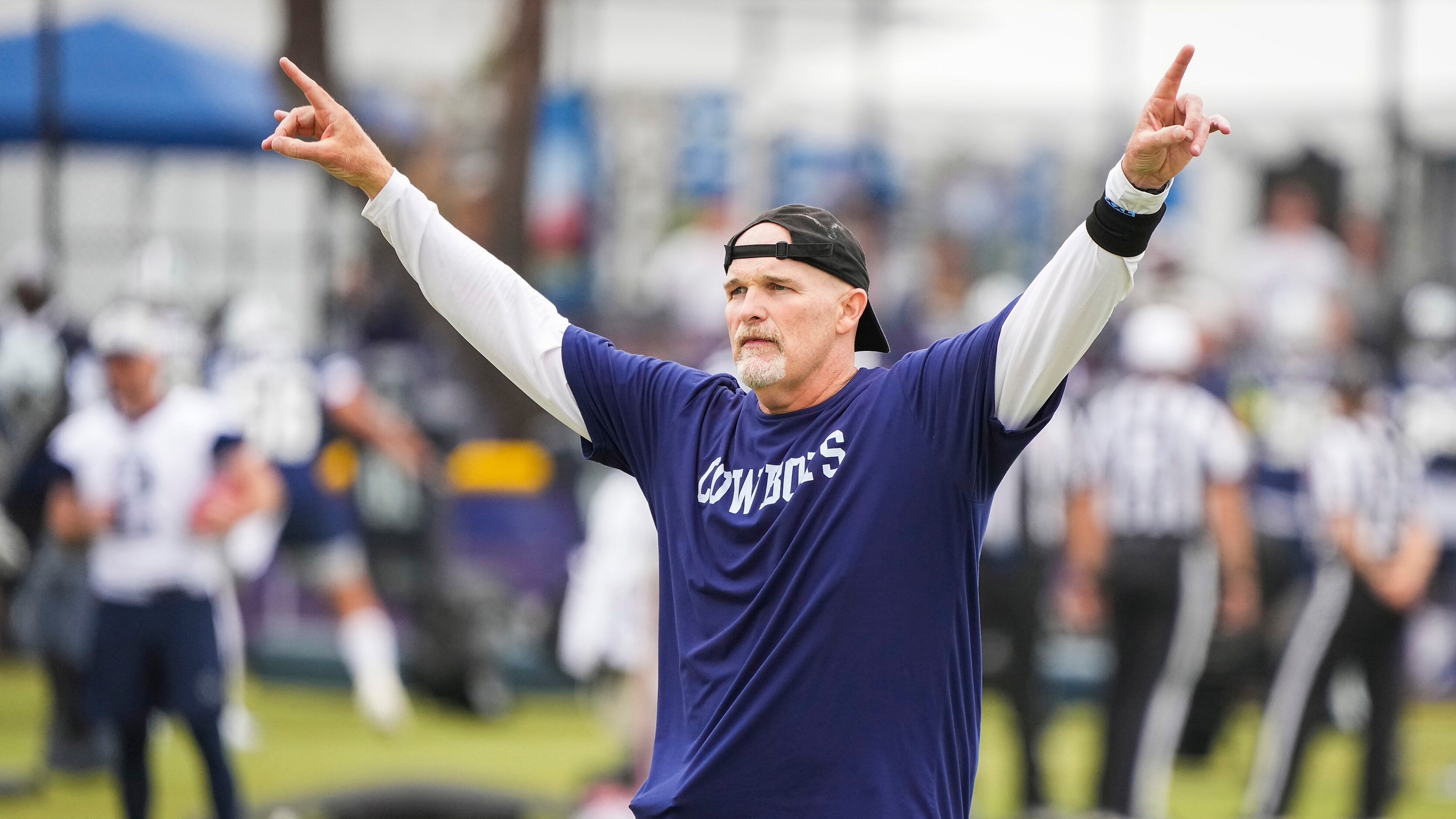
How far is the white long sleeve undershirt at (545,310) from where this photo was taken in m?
3.03

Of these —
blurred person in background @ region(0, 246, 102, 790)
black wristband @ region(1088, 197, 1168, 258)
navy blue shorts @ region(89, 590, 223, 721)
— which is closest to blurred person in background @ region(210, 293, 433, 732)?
blurred person in background @ region(0, 246, 102, 790)

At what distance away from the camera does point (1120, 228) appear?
297 cm

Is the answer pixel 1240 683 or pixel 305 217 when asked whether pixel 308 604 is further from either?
pixel 1240 683

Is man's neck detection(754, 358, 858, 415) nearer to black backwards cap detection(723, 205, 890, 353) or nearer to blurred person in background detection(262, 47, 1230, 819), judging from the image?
blurred person in background detection(262, 47, 1230, 819)

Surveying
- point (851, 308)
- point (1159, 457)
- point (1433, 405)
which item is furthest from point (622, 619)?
point (1433, 405)

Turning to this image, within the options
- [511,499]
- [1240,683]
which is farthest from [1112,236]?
[511,499]

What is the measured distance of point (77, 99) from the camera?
13.5m

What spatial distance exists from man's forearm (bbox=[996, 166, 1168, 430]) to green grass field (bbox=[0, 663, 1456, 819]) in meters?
5.67

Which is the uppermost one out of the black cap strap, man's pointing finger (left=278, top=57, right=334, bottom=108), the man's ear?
man's pointing finger (left=278, top=57, right=334, bottom=108)

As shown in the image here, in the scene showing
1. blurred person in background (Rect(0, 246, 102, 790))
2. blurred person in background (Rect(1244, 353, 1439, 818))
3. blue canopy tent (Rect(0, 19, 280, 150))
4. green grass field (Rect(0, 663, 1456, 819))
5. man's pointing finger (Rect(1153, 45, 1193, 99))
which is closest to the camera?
man's pointing finger (Rect(1153, 45, 1193, 99))

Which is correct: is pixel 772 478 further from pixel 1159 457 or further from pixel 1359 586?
pixel 1359 586

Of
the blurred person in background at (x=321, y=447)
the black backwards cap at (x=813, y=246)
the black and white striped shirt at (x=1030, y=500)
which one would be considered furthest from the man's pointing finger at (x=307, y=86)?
the blurred person in background at (x=321, y=447)

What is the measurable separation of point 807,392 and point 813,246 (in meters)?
0.29

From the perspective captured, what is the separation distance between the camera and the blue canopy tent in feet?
44.3
